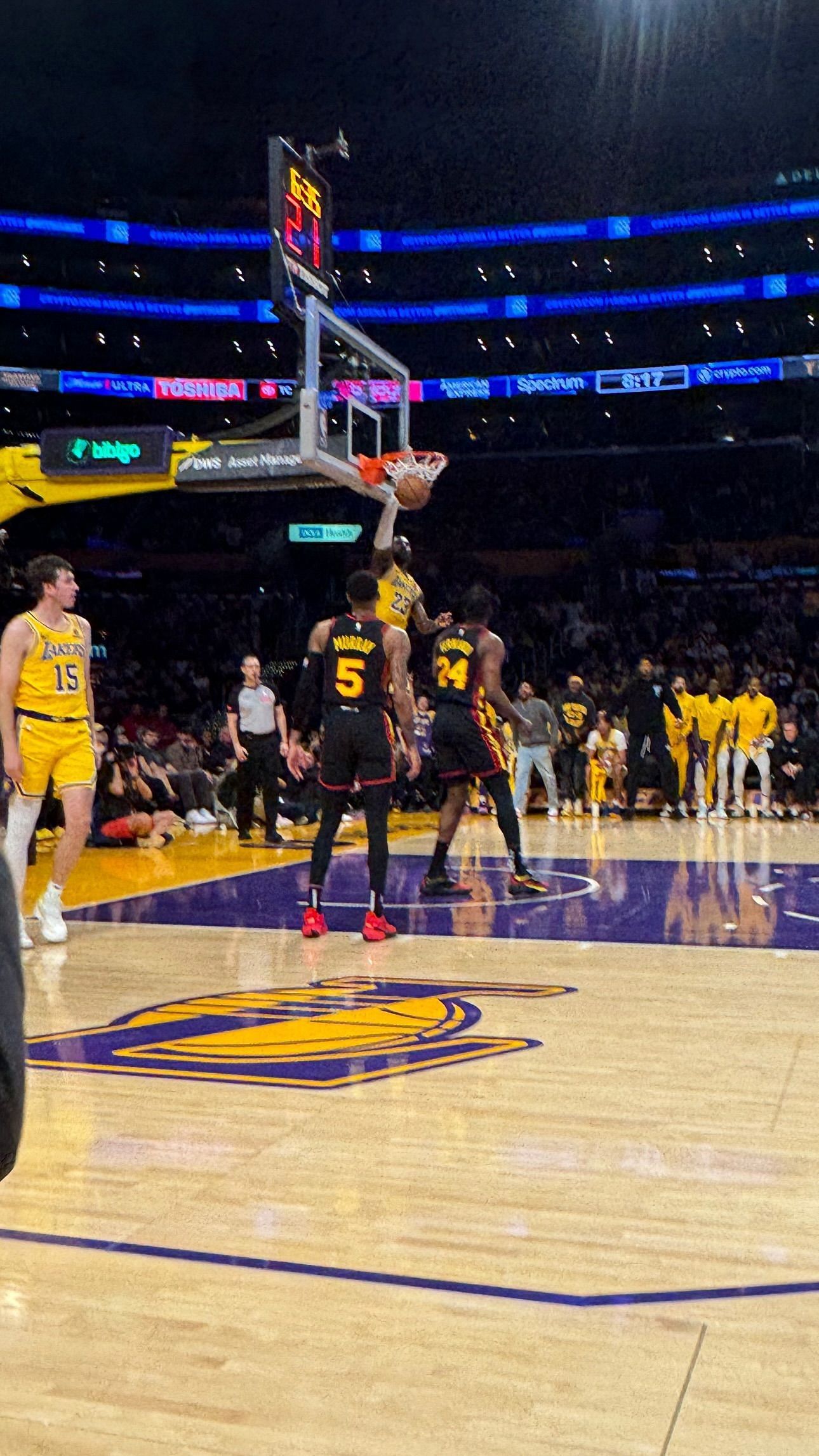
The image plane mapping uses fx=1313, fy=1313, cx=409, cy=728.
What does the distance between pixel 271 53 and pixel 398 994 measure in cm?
2586

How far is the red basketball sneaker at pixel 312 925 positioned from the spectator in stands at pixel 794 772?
11.0 meters

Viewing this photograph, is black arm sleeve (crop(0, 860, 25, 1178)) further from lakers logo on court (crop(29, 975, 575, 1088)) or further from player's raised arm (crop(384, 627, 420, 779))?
player's raised arm (crop(384, 627, 420, 779))

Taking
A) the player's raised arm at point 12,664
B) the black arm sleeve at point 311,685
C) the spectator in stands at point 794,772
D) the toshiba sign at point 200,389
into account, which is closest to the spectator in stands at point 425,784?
the spectator in stands at point 794,772

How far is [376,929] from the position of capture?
20.7 feet

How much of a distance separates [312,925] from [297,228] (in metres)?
8.58

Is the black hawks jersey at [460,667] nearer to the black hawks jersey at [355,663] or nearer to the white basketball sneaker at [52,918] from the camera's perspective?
the black hawks jersey at [355,663]

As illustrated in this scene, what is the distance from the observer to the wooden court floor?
1883 millimetres

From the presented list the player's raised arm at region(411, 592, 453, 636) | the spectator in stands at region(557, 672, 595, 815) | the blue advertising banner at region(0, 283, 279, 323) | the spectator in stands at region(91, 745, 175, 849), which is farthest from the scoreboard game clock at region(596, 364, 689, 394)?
the player's raised arm at region(411, 592, 453, 636)

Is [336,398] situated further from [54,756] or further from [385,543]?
[54,756]

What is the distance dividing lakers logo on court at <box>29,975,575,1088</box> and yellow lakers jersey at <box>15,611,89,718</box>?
74.6 inches

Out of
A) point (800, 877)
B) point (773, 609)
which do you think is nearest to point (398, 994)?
point (800, 877)

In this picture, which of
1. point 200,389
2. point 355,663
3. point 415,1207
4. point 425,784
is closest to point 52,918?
point 355,663

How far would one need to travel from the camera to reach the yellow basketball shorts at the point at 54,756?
20.2 ft

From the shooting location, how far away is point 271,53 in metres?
26.2
